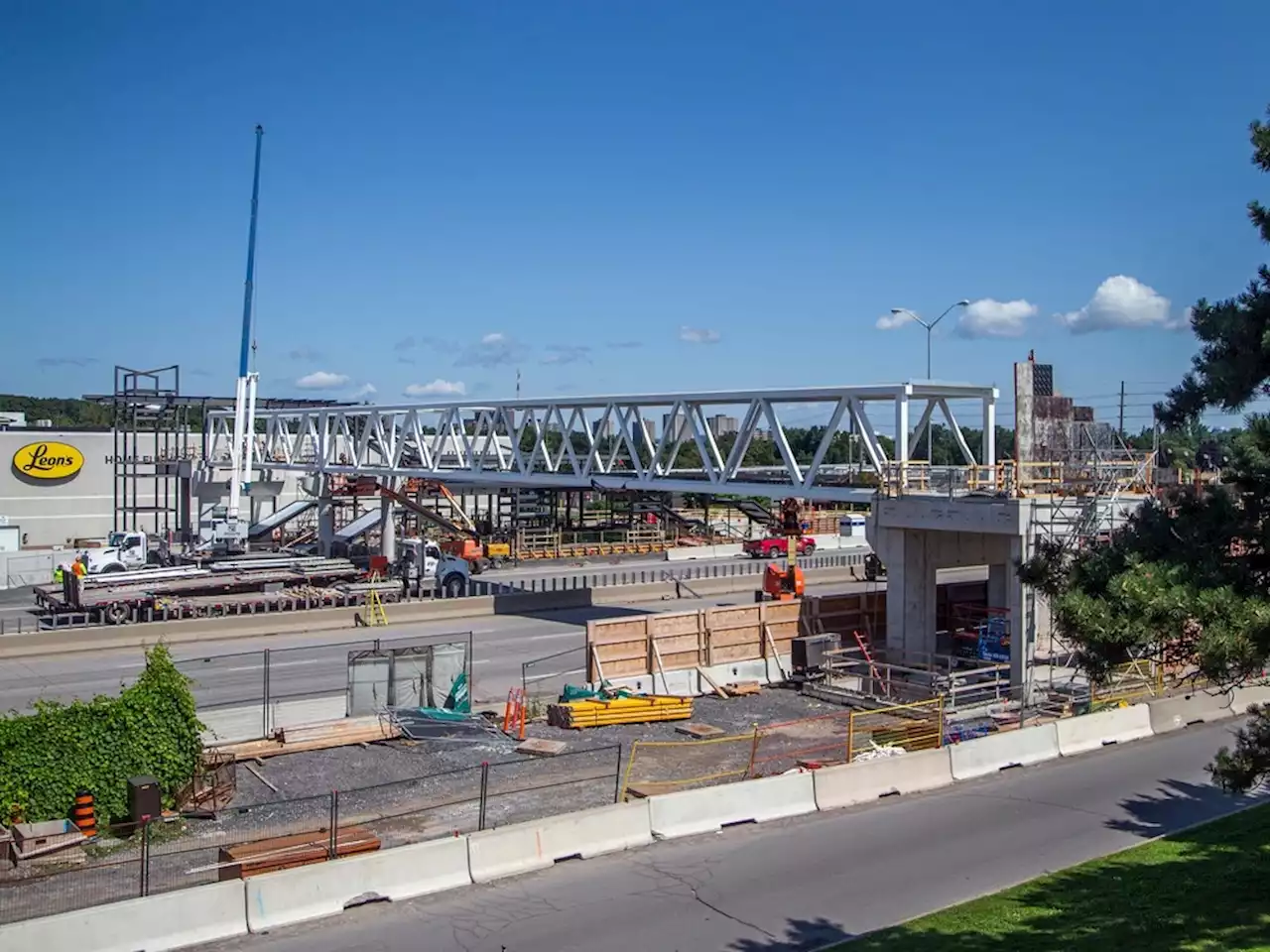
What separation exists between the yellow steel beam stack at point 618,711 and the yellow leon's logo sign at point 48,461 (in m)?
56.1

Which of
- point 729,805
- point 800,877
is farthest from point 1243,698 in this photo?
point 800,877

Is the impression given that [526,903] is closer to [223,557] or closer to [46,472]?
[223,557]

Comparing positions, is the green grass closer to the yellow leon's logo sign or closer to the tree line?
the tree line

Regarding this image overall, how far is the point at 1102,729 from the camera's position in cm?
2336

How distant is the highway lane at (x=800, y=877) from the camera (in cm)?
1353

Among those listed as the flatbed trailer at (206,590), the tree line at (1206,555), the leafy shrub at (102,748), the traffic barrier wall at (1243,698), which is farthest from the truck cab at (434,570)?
the tree line at (1206,555)

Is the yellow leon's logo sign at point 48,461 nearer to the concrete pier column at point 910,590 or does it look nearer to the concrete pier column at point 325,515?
the concrete pier column at point 325,515

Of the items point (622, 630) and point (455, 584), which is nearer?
point (622, 630)

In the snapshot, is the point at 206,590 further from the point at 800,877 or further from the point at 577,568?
the point at 800,877

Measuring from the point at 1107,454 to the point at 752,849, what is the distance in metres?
19.0

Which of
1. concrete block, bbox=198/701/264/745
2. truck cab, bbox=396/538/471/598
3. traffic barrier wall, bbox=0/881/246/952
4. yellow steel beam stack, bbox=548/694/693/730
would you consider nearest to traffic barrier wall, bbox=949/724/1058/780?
yellow steel beam stack, bbox=548/694/693/730

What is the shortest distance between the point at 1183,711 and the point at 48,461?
6649 cm

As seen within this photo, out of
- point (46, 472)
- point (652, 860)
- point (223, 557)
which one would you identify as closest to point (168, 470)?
point (46, 472)

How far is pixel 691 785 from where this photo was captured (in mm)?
21031
